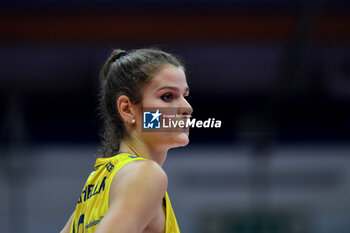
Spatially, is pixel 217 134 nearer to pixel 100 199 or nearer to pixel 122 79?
pixel 122 79

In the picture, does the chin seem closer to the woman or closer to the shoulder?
the woman

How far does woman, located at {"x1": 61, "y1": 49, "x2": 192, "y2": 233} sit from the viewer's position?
1.42m

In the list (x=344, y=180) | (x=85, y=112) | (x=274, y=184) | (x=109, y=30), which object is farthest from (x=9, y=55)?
(x=344, y=180)

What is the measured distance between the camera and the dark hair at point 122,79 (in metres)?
1.71

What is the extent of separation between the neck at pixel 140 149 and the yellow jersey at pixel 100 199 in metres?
0.07

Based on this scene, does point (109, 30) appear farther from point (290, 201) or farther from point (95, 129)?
point (290, 201)

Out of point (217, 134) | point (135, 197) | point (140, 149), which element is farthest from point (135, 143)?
point (217, 134)

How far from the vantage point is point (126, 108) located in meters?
1.73

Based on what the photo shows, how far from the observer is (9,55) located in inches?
332

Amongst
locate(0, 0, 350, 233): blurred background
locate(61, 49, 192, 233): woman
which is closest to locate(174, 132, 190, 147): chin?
locate(61, 49, 192, 233): woman

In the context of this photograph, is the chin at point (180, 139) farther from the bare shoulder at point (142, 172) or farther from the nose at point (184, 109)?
the bare shoulder at point (142, 172)

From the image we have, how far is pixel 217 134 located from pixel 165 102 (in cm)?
765

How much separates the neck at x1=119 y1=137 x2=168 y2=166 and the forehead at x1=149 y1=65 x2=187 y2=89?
183 mm

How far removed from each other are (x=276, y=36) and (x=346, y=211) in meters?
3.11
